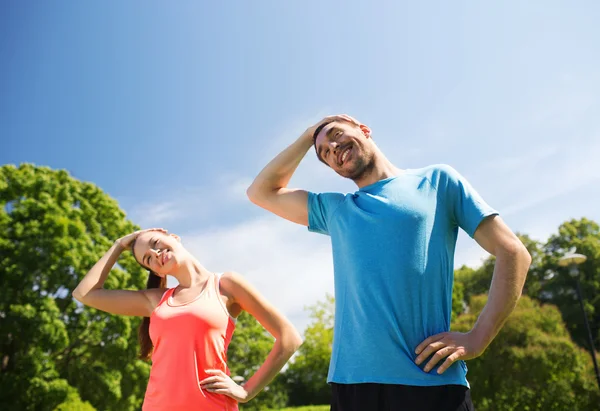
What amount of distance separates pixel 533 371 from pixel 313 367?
19.6m

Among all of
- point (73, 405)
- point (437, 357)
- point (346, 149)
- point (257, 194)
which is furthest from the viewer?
point (73, 405)

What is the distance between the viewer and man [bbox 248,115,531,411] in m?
2.15

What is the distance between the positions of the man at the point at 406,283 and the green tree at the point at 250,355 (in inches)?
1259

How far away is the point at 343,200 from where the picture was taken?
8.84 ft

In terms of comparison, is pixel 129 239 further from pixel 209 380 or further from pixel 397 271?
pixel 397 271

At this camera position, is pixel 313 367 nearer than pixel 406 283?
No

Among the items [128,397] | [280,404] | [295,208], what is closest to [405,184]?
[295,208]

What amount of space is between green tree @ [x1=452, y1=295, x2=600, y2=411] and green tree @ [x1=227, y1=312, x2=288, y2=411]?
16.2 m

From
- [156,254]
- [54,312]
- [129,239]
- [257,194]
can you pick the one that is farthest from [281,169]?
[54,312]

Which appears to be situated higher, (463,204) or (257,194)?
(257,194)

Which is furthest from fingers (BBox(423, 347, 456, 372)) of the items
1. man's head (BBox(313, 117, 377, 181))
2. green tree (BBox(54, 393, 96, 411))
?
green tree (BBox(54, 393, 96, 411))

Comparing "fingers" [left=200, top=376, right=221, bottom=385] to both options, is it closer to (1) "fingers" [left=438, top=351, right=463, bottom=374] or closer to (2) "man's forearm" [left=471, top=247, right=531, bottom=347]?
(1) "fingers" [left=438, top=351, right=463, bottom=374]

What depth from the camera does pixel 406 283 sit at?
228 cm

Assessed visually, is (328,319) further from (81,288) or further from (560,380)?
(81,288)
